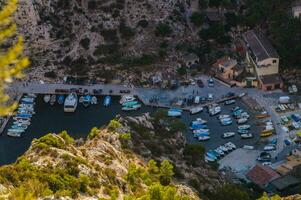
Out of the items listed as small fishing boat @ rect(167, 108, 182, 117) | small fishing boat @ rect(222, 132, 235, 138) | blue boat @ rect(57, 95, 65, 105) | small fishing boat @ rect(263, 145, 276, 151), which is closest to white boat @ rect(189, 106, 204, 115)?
small fishing boat @ rect(167, 108, 182, 117)

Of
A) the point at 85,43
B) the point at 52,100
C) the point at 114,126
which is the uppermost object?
the point at 85,43

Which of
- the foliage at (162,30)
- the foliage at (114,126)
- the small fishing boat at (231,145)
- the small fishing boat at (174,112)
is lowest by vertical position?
the small fishing boat at (231,145)

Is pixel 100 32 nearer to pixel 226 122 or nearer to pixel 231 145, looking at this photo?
pixel 226 122

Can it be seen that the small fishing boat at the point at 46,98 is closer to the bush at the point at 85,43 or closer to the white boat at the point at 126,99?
the white boat at the point at 126,99

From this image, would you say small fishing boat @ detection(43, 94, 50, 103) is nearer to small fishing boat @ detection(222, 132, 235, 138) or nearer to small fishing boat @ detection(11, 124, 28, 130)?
small fishing boat @ detection(11, 124, 28, 130)

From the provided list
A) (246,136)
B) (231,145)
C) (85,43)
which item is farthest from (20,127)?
(246,136)

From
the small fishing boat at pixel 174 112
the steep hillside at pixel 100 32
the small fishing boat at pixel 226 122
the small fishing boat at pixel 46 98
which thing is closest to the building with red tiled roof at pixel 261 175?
the small fishing boat at pixel 226 122
